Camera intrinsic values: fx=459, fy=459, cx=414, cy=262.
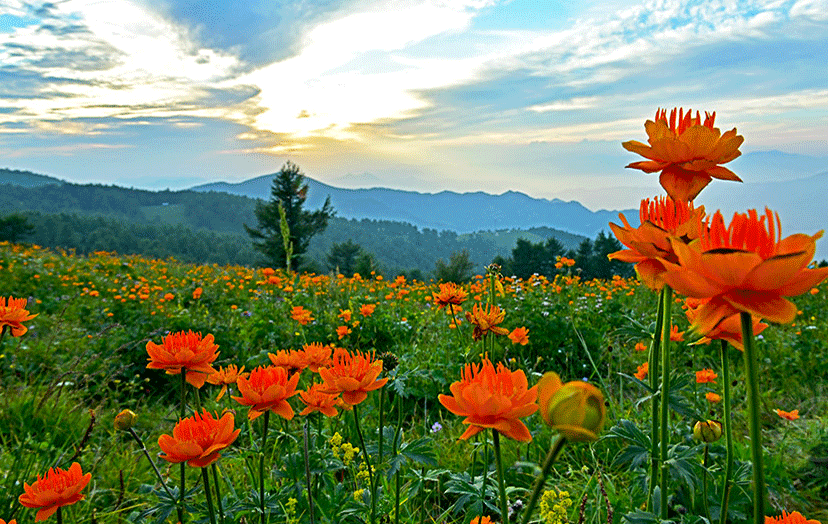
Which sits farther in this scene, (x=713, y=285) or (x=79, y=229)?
(x=79, y=229)

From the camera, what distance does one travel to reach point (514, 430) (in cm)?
70

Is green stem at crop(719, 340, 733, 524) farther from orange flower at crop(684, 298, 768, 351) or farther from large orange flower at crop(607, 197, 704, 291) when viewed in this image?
large orange flower at crop(607, 197, 704, 291)

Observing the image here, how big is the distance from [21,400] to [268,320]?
1.81 meters

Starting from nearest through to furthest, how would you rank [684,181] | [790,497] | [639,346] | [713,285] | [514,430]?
1. [713,285]
2. [514,430]
3. [684,181]
4. [790,497]
5. [639,346]

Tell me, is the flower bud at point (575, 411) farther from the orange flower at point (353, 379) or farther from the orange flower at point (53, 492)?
the orange flower at point (53, 492)

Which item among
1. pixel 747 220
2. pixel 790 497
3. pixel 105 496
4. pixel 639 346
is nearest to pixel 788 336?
pixel 639 346

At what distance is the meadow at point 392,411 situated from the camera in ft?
4.22

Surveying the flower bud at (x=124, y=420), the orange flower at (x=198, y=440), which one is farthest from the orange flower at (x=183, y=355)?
the orange flower at (x=198, y=440)

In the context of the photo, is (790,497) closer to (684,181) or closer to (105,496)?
(684,181)

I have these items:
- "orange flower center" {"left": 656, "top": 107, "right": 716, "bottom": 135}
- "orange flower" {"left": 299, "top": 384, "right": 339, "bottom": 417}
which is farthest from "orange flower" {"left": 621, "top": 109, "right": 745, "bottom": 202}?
"orange flower" {"left": 299, "top": 384, "right": 339, "bottom": 417}

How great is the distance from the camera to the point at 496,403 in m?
0.67

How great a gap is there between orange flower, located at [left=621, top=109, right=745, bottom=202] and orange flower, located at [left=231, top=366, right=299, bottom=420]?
3.27ft

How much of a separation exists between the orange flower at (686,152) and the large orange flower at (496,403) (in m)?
0.56

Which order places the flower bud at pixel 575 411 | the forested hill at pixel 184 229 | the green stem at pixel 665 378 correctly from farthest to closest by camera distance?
the forested hill at pixel 184 229, the green stem at pixel 665 378, the flower bud at pixel 575 411
